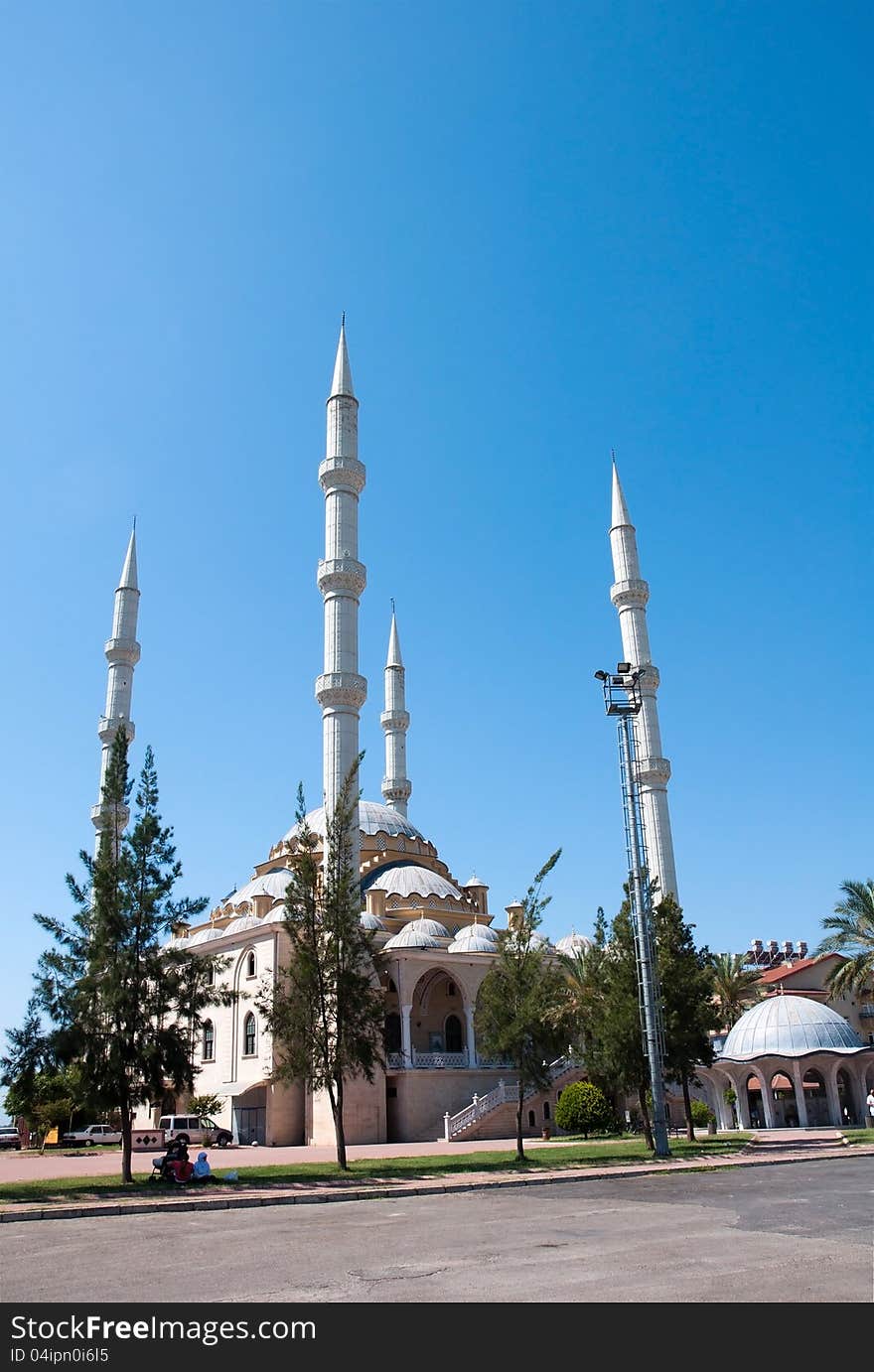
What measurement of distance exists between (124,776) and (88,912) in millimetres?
2993

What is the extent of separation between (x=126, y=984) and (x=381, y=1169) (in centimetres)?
675

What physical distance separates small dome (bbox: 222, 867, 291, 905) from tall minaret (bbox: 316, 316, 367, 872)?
1012cm

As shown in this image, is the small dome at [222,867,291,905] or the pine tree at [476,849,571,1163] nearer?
the pine tree at [476,849,571,1163]

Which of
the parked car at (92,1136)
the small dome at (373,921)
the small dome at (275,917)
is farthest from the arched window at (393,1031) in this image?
the parked car at (92,1136)

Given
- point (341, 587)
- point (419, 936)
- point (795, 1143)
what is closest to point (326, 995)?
point (795, 1143)

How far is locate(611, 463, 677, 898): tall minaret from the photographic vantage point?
4572 cm

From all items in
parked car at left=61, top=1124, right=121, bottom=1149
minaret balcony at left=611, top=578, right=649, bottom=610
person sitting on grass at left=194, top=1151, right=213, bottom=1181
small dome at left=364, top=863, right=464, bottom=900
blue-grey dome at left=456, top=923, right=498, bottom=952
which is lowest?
parked car at left=61, top=1124, right=121, bottom=1149

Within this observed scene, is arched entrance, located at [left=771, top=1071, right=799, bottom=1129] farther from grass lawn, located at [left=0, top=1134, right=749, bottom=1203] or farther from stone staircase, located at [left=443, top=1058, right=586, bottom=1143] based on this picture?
grass lawn, located at [left=0, top=1134, right=749, bottom=1203]

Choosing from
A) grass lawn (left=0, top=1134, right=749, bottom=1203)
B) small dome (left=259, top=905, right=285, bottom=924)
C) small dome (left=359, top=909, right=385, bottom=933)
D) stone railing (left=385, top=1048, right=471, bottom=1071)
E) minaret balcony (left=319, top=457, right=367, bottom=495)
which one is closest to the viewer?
grass lawn (left=0, top=1134, right=749, bottom=1203)

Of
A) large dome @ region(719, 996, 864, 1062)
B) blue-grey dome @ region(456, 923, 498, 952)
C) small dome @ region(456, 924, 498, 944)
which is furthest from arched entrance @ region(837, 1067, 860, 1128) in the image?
small dome @ region(456, 924, 498, 944)

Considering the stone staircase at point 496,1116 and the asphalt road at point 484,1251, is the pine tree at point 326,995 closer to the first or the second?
the asphalt road at point 484,1251

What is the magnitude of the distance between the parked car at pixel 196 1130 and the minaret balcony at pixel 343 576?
19937 mm
